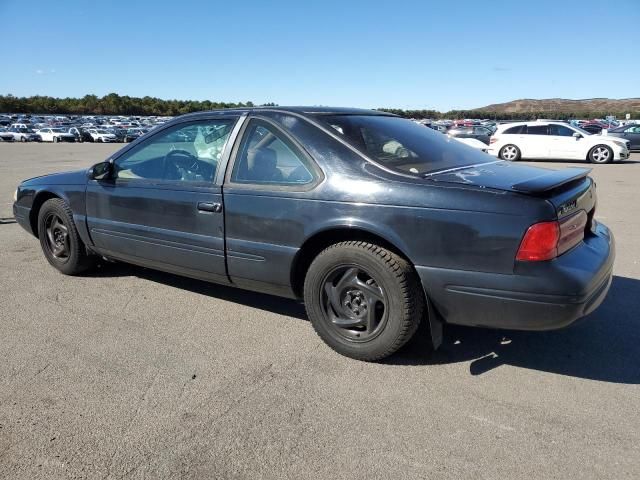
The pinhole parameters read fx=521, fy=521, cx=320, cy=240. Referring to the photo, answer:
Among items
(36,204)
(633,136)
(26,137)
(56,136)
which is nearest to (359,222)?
(36,204)

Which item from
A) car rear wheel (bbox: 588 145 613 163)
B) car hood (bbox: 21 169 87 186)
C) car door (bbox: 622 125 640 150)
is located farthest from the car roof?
car door (bbox: 622 125 640 150)

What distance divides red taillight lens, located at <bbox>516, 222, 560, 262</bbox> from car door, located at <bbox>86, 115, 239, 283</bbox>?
6.43ft

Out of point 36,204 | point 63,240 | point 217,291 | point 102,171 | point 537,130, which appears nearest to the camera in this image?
point 102,171

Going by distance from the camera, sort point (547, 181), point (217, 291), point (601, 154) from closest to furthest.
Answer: point (547, 181) → point (217, 291) → point (601, 154)

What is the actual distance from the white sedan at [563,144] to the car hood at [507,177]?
15.9 m

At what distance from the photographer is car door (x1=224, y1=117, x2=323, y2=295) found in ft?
10.8

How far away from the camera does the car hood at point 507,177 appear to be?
277 cm

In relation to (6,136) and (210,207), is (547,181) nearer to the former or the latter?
(210,207)

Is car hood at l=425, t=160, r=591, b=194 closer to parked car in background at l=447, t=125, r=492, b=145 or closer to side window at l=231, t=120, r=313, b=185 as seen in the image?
side window at l=231, t=120, r=313, b=185

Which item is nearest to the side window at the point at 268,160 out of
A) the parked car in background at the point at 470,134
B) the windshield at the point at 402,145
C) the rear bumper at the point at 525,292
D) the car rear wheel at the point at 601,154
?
the windshield at the point at 402,145

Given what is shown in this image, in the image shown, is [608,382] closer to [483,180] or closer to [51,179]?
[483,180]

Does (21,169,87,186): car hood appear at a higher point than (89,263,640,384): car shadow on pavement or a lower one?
higher

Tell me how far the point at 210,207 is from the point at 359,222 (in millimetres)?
1167

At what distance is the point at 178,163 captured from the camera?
397 centimetres
